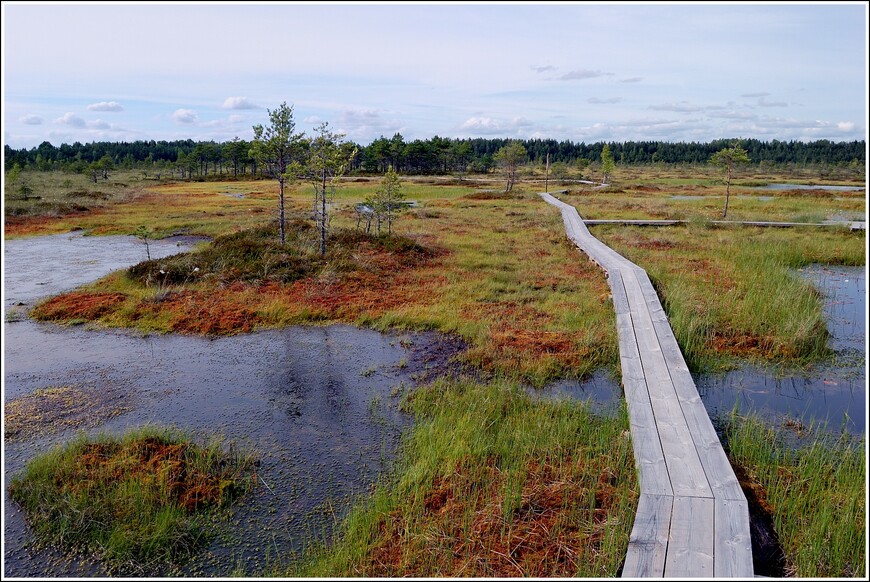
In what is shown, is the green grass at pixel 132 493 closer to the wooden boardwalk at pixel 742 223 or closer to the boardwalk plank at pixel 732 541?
the boardwalk plank at pixel 732 541

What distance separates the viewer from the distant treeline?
81.6 metres

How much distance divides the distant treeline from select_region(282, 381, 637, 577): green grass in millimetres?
64114

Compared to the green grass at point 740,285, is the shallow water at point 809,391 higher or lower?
lower

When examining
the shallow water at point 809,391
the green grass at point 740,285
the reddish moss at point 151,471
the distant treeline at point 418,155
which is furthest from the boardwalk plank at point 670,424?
the distant treeline at point 418,155

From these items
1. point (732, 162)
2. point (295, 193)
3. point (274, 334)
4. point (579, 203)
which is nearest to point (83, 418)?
point (274, 334)

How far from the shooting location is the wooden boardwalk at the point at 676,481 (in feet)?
15.9

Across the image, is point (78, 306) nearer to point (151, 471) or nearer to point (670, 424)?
point (151, 471)

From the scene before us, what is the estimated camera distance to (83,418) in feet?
27.3

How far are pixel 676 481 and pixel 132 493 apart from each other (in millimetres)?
6451

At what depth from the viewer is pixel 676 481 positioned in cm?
599

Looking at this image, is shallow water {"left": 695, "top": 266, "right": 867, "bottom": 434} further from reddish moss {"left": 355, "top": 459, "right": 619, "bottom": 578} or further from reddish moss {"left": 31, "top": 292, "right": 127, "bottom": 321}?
reddish moss {"left": 31, "top": 292, "right": 127, "bottom": 321}

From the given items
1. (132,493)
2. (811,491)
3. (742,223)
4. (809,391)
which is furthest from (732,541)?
(742,223)

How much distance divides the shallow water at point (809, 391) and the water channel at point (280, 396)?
4cm

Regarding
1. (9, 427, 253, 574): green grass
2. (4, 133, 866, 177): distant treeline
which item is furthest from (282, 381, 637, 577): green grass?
(4, 133, 866, 177): distant treeline
